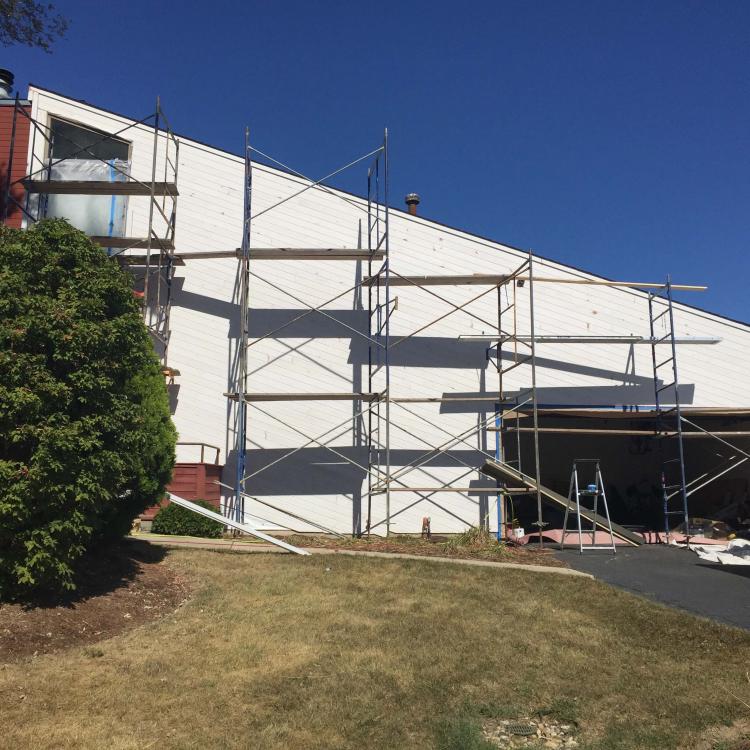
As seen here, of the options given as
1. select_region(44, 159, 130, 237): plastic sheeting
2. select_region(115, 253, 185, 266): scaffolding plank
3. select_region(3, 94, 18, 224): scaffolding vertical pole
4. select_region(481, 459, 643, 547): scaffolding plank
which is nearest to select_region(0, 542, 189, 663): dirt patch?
select_region(481, 459, 643, 547): scaffolding plank

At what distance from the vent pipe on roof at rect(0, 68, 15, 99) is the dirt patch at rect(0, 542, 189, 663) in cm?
1234

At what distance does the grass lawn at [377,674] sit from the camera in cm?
450

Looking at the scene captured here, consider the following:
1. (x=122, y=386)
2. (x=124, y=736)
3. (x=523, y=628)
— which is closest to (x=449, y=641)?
(x=523, y=628)

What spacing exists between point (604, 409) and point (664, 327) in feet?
7.18

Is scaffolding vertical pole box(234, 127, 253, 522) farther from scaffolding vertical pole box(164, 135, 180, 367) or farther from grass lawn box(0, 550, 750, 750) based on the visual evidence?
grass lawn box(0, 550, 750, 750)

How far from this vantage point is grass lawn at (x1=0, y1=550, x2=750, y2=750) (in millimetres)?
4500

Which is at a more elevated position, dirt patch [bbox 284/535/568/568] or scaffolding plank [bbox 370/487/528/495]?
scaffolding plank [bbox 370/487/528/495]

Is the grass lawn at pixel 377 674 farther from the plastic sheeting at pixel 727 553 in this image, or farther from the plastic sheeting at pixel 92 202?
the plastic sheeting at pixel 92 202

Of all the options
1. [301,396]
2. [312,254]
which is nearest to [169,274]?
[312,254]

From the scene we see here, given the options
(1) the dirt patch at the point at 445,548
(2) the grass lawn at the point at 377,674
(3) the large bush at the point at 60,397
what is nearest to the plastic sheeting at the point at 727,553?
(1) the dirt patch at the point at 445,548

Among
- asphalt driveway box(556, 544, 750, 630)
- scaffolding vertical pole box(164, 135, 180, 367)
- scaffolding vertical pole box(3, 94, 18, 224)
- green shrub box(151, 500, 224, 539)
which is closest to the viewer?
asphalt driveway box(556, 544, 750, 630)

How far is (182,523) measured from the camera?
1096 centimetres

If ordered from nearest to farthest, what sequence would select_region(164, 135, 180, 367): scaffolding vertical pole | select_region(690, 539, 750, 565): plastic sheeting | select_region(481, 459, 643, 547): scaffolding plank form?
1. select_region(690, 539, 750, 565): plastic sheeting
2. select_region(481, 459, 643, 547): scaffolding plank
3. select_region(164, 135, 180, 367): scaffolding vertical pole

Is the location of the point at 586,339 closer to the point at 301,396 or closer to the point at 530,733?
the point at 301,396
